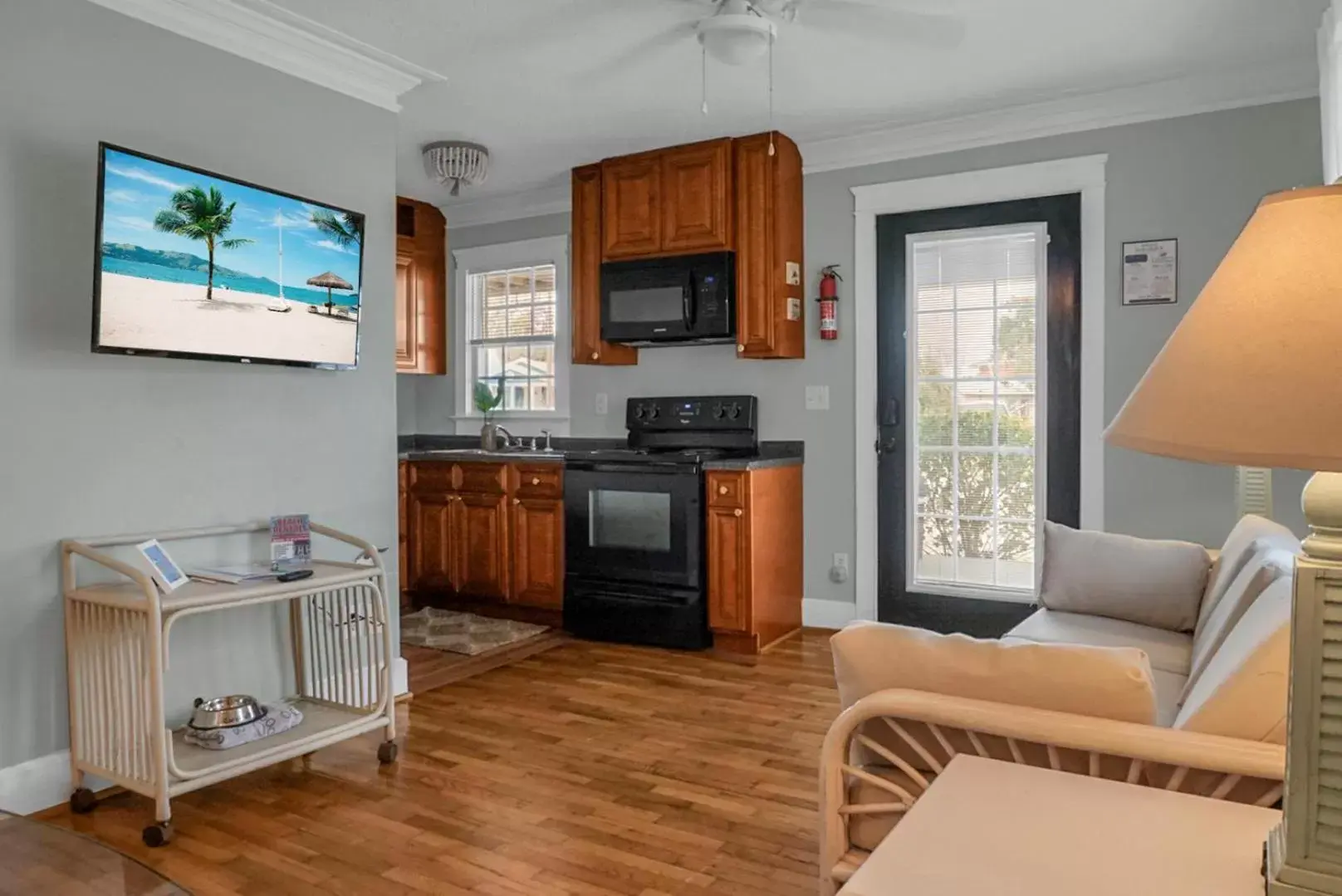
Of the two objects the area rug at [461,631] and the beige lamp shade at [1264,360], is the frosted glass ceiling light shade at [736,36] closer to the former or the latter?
the beige lamp shade at [1264,360]

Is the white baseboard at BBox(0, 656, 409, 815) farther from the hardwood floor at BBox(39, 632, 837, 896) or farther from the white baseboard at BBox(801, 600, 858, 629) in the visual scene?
the white baseboard at BBox(801, 600, 858, 629)

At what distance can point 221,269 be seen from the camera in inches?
111

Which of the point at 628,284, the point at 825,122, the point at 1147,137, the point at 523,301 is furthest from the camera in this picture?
the point at 523,301

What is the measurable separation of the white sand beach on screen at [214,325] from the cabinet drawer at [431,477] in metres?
1.79

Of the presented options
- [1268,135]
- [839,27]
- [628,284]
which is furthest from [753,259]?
[1268,135]

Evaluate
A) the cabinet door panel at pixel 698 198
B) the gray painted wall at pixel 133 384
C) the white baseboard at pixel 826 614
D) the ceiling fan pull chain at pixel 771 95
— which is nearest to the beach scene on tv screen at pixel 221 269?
the gray painted wall at pixel 133 384

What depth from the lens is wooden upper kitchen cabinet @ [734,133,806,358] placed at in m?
4.33

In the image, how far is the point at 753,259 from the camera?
Result: 4.37 m

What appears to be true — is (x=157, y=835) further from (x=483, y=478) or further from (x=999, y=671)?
(x=483, y=478)

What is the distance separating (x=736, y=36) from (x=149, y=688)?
101 inches

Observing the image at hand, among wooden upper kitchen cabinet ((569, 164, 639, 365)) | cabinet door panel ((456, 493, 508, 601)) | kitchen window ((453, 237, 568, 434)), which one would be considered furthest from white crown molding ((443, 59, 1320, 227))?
cabinet door panel ((456, 493, 508, 601))

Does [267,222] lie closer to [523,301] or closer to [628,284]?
[628,284]

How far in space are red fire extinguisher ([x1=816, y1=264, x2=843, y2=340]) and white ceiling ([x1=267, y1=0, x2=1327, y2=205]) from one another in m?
0.68

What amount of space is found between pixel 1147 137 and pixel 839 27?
5.24 ft
